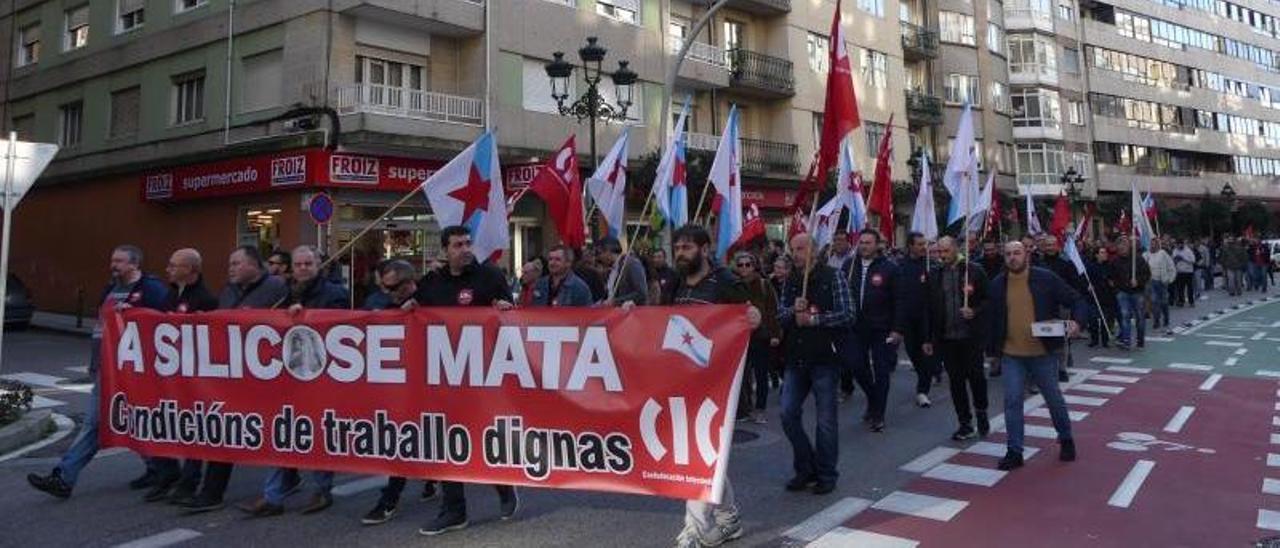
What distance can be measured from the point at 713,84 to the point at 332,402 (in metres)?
21.9

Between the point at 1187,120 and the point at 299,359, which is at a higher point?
the point at 1187,120

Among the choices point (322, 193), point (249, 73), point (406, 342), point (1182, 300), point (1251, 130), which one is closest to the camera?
point (406, 342)

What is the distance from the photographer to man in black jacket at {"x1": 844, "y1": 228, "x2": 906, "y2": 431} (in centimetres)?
827

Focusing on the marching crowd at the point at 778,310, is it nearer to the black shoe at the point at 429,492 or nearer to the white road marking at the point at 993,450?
the black shoe at the point at 429,492

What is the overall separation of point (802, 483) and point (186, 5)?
21119 millimetres

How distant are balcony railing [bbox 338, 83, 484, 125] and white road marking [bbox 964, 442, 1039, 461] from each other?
14244 mm

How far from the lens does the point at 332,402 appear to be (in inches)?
209

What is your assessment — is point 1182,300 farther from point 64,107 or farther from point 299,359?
point 64,107

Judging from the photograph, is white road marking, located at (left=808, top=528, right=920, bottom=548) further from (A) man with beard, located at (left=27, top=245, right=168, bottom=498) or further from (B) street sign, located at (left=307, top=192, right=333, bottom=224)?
(B) street sign, located at (left=307, top=192, right=333, bottom=224)

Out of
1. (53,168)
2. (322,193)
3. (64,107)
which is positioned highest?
(64,107)

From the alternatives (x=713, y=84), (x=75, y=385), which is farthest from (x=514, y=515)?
(x=713, y=84)

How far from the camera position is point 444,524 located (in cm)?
516

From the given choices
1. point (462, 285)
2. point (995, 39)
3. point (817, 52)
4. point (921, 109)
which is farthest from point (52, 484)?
point (995, 39)

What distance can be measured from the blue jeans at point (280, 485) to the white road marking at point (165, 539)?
1.49 feet
